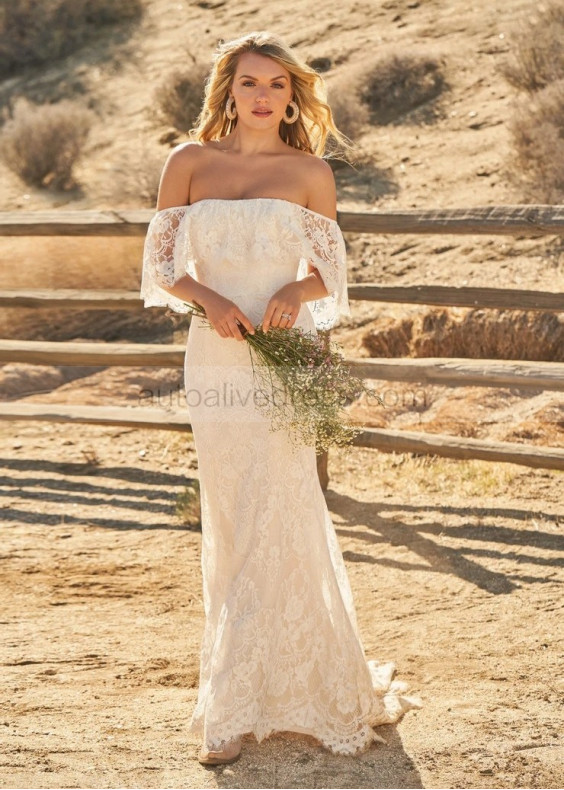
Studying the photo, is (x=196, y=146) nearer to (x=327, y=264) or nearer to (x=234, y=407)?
(x=327, y=264)

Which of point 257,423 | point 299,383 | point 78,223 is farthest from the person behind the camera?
point 78,223

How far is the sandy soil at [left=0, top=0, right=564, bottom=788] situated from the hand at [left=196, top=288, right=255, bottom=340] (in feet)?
4.40

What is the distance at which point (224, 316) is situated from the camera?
3.07 meters

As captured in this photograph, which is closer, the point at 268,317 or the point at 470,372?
the point at 268,317

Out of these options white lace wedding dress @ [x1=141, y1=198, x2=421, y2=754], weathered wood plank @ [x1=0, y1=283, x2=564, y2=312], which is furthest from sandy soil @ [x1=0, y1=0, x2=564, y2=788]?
weathered wood plank @ [x1=0, y1=283, x2=564, y2=312]

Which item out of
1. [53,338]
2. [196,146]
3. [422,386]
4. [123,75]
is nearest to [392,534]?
[422,386]

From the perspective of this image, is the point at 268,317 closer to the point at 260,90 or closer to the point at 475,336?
the point at 260,90

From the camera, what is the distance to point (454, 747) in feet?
10.7

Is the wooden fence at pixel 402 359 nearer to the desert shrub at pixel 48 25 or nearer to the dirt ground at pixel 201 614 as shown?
the dirt ground at pixel 201 614

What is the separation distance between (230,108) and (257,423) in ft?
3.43

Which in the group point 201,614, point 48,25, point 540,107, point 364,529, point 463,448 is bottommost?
point 201,614

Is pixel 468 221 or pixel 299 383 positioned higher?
pixel 468 221

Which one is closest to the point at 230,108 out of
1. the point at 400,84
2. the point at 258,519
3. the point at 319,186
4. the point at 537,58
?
the point at 319,186

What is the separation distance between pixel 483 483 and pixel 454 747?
2707 mm
